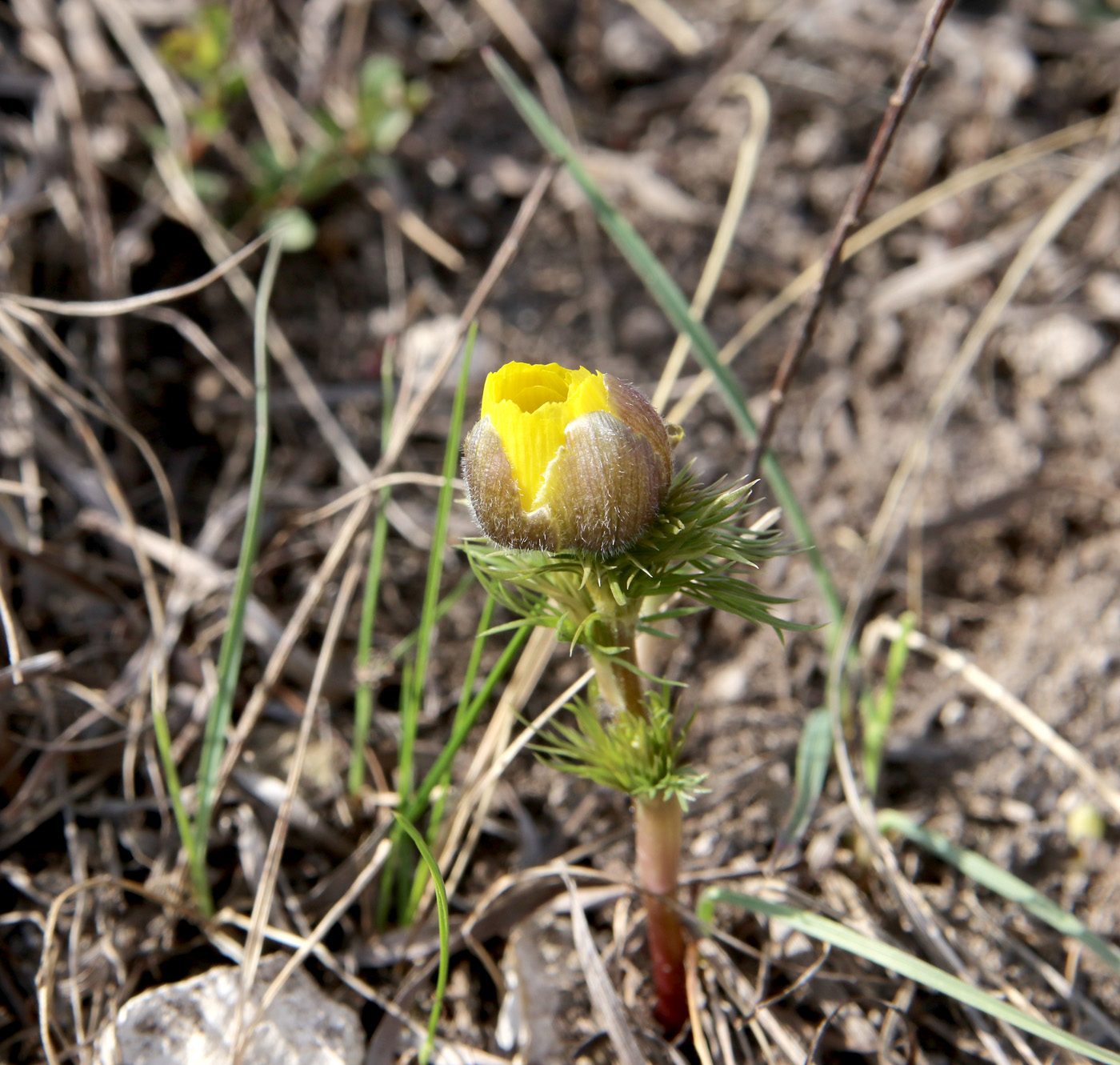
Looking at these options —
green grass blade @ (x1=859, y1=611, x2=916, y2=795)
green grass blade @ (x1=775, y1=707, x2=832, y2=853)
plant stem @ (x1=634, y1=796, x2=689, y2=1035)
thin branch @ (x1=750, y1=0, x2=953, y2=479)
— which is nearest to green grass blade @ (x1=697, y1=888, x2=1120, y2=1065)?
plant stem @ (x1=634, y1=796, x2=689, y2=1035)

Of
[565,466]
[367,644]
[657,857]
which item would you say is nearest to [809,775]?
[657,857]

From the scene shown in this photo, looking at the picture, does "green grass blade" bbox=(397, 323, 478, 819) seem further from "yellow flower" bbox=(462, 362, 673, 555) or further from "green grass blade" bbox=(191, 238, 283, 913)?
"yellow flower" bbox=(462, 362, 673, 555)

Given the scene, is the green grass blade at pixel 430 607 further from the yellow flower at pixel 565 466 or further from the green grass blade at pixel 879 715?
the green grass blade at pixel 879 715

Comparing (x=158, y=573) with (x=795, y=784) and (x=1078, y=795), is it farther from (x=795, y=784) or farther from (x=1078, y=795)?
(x=1078, y=795)

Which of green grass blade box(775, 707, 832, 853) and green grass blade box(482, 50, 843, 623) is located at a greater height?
green grass blade box(482, 50, 843, 623)

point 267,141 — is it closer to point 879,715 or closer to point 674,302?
Answer: point 674,302

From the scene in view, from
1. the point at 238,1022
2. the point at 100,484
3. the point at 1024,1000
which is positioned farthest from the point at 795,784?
the point at 100,484
